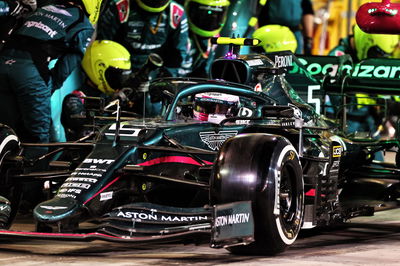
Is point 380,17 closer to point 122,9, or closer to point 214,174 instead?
point 214,174

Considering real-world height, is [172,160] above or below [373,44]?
below

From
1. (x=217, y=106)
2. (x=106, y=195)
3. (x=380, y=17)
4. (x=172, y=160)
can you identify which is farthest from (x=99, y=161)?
(x=380, y=17)

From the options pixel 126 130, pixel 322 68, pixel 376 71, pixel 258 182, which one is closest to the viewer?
pixel 258 182

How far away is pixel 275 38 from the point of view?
14758mm

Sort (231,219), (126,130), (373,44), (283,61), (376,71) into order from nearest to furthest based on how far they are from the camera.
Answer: (231,219) → (126,130) → (283,61) → (376,71) → (373,44)

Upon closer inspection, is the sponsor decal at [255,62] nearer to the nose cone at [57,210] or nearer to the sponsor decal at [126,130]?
the sponsor decal at [126,130]

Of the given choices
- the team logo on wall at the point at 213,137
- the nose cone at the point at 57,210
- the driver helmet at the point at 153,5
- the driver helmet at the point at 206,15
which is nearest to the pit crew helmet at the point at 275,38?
the driver helmet at the point at 206,15

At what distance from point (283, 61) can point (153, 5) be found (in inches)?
144

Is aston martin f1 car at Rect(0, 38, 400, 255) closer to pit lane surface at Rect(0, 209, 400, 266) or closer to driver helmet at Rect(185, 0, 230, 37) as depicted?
pit lane surface at Rect(0, 209, 400, 266)

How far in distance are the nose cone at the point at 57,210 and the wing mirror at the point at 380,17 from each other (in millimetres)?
3459

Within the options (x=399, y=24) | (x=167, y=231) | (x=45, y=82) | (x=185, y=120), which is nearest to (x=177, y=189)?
(x=185, y=120)

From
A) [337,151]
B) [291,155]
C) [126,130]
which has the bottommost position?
[337,151]

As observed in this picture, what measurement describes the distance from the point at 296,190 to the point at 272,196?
→ 2.21 ft

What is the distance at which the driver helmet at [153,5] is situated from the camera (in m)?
13.4
